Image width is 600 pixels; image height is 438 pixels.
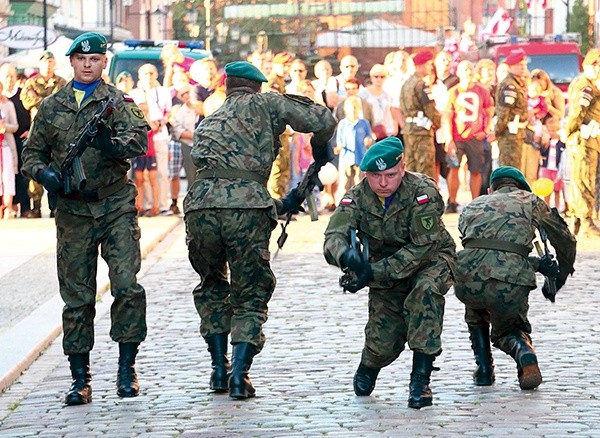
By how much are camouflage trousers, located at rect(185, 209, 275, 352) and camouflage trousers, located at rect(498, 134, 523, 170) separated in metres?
12.9

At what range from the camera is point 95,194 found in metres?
9.46

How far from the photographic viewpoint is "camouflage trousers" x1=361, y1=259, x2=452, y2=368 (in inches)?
358

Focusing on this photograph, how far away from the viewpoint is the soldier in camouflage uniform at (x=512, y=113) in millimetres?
22062

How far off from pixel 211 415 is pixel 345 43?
1916 inches

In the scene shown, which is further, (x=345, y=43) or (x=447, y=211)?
(x=345, y=43)

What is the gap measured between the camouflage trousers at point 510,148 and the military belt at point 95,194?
13.2 meters

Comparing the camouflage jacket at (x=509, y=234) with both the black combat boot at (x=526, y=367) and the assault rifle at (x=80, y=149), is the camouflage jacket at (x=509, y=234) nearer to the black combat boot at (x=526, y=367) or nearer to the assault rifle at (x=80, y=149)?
the black combat boot at (x=526, y=367)

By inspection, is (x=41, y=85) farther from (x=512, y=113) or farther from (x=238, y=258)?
(x=238, y=258)

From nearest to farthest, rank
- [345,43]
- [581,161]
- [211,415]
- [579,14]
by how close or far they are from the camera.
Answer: [211,415] < [581,161] < [345,43] < [579,14]

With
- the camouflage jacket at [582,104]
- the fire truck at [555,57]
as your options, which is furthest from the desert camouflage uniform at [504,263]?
the fire truck at [555,57]

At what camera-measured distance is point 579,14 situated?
78.2 m

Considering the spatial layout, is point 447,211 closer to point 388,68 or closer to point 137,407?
point 388,68

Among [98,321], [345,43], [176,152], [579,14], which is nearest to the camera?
[98,321]

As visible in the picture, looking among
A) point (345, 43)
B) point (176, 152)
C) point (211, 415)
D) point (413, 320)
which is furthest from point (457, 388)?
point (345, 43)
